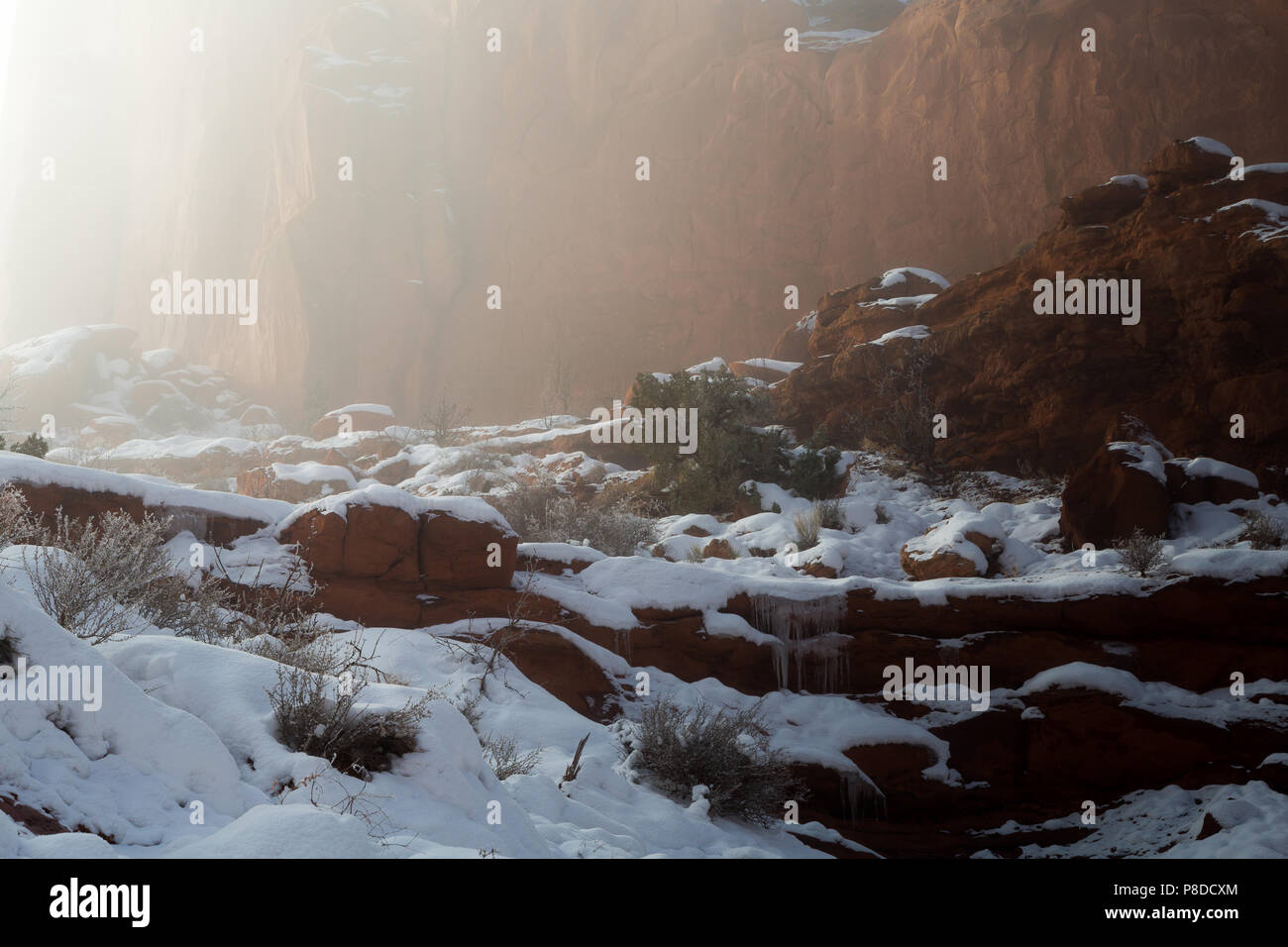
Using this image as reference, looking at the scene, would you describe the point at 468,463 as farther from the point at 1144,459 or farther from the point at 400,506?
the point at 1144,459

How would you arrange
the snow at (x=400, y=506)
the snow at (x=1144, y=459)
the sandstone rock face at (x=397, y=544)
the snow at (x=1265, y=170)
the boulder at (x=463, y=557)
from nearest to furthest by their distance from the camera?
1. the sandstone rock face at (x=397, y=544)
2. the boulder at (x=463, y=557)
3. the snow at (x=400, y=506)
4. the snow at (x=1144, y=459)
5. the snow at (x=1265, y=170)

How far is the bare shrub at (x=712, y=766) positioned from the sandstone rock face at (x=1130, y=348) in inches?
490

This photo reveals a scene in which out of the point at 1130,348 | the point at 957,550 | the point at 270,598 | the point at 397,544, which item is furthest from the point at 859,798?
the point at 1130,348

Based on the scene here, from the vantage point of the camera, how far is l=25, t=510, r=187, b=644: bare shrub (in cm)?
447

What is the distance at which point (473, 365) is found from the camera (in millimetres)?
40500

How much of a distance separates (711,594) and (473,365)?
1285 inches

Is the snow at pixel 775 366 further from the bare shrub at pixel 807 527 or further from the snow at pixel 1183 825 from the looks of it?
the snow at pixel 1183 825

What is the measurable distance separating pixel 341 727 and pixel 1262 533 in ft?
40.0

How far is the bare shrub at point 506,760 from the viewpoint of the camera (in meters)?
5.45

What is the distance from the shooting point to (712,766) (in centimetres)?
652

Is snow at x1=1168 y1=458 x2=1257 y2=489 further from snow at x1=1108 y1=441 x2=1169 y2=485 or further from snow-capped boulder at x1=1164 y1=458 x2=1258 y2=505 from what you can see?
snow at x1=1108 y1=441 x2=1169 y2=485

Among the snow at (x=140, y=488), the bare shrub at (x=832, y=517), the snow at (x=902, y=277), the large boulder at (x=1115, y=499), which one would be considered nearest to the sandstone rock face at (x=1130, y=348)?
the large boulder at (x=1115, y=499)
